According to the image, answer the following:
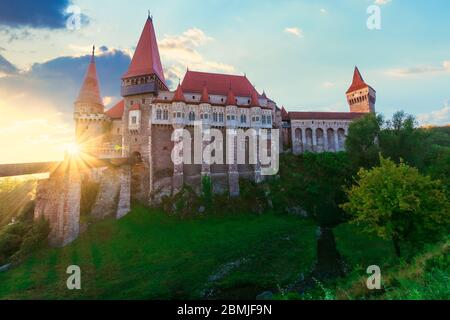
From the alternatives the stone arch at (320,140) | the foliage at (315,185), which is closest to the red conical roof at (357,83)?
the stone arch at (320,140)

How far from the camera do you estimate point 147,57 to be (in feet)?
143

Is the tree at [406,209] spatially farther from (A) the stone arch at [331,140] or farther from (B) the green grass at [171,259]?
(A) the stone arch at [331,140]

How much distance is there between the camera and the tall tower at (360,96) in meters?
62.8

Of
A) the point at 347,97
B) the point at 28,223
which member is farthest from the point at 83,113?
the point at 347,97

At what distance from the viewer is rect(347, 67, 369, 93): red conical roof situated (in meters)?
64.4

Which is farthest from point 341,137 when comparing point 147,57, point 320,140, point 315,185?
point 147,57

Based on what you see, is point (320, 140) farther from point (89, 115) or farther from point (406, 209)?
point (89, 115)

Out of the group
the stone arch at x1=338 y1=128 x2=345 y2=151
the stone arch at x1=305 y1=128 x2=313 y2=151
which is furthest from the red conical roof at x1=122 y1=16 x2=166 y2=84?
the stone arch at x1=338 y1=128 x2=345 y2=151

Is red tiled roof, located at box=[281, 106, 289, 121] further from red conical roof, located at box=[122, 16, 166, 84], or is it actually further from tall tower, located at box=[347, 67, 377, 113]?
red conical roof, located at box=[122, 16, 166, 84]

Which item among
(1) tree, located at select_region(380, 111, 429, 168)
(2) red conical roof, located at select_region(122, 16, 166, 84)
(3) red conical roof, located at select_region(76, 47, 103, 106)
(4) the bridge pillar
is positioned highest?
(2) red conical roof, located at select_region(122, 16, 166, 84)

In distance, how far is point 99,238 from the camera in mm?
29156

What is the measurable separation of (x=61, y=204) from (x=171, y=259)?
1410 centimetres

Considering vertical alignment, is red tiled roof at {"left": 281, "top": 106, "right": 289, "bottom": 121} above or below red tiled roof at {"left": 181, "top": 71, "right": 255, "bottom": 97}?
below

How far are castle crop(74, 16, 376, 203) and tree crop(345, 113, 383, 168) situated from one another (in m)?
11.5
